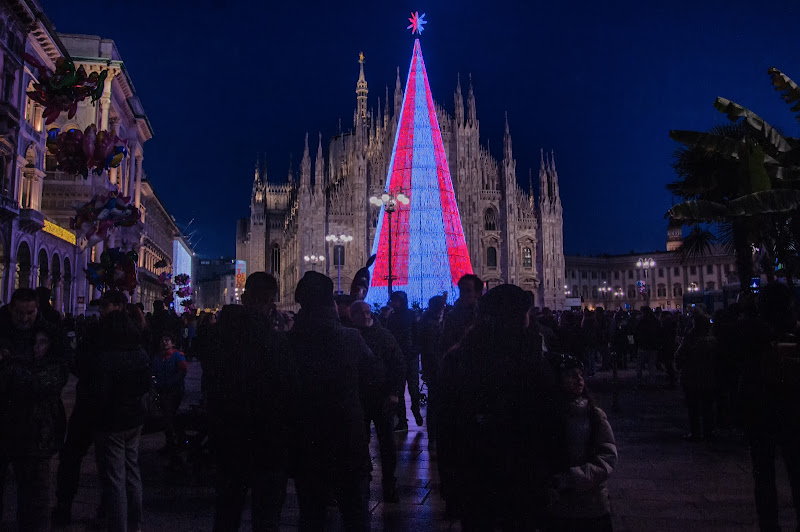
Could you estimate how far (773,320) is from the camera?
423 centimetres

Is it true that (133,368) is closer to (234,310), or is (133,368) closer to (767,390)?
(234,310)

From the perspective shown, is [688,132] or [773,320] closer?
[773,320]

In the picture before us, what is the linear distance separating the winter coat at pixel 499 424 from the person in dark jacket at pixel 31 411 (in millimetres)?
2669

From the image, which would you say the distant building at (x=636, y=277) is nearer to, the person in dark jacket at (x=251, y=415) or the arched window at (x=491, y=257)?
A: the arched window at (x=491, y=257)

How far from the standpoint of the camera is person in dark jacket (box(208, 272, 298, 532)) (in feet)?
10.3

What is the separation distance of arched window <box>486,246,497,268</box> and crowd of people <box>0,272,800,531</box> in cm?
4218

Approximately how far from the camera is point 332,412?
10.6 ft

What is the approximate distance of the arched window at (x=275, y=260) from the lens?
189 feet

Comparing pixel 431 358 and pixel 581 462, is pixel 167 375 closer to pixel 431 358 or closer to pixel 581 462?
pixel 431 358

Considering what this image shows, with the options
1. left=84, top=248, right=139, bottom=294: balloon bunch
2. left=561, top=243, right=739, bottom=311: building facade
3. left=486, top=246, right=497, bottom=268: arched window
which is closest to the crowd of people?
left=84, top=248, right=139, bottom=294: balloon bunch

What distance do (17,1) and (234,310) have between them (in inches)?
936

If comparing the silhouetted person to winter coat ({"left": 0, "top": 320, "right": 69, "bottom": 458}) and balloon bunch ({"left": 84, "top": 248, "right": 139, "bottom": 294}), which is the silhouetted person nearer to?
winter coat ({"left": 0, "top": 320, "right": 69, "bottom": 458})

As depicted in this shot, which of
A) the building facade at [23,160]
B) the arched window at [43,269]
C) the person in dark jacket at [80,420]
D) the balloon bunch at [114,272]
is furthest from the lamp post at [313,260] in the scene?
the person in dark jacket at [80,420]

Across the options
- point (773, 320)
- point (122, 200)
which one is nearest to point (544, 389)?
point (773, 320)
